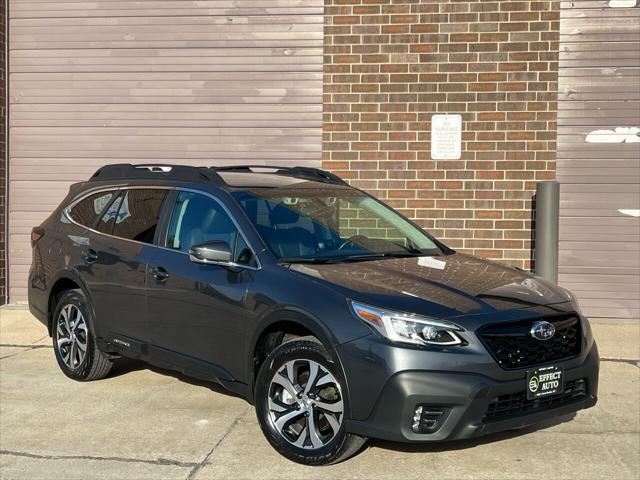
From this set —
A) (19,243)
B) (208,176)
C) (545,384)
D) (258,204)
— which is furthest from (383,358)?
(19,243)

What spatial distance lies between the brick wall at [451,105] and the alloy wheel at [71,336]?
4395 mm

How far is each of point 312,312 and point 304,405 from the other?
544 millimetres

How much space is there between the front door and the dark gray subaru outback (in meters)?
0.01

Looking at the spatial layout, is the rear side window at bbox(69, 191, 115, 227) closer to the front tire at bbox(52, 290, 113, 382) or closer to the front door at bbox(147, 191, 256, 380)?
the front tire at bbox(52, 290, 113, 382)

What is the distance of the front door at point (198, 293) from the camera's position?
16.5 feet

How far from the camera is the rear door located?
579 centimetres

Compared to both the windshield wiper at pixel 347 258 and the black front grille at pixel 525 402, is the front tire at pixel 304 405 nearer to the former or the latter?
the windshield wiper at pixel 347 258

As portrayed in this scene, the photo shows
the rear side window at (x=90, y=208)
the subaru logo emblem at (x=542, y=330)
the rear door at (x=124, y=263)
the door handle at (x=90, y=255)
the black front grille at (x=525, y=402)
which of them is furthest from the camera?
the rear side window at (x=90, y=208)

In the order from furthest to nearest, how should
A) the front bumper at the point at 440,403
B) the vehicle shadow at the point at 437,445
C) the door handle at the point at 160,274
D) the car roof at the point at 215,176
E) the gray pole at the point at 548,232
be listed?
the gray pole at the point at 548,232, the car roof at the point at 215,176, the door handle at the point at 160,274, the vehicle shadow at the point at 437,445, the front bumper at the point at 440,403

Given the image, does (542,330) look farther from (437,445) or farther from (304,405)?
(304,405)

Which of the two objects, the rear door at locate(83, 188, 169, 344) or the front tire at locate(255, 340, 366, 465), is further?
the rear door at locate(83, 188, 169, 344)

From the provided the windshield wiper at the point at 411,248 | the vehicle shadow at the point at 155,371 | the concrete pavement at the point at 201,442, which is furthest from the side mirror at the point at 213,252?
the vehicle shadow at the point at 155,371

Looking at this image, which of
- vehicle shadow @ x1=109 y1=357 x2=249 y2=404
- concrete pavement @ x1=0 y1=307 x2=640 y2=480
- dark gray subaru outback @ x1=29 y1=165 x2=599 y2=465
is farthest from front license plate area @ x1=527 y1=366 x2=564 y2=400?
vehicle shadow @ x1=109 y1=357 x2=249 y2=404

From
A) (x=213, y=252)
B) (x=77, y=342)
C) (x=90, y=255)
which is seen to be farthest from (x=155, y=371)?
(x=213, y=252)
